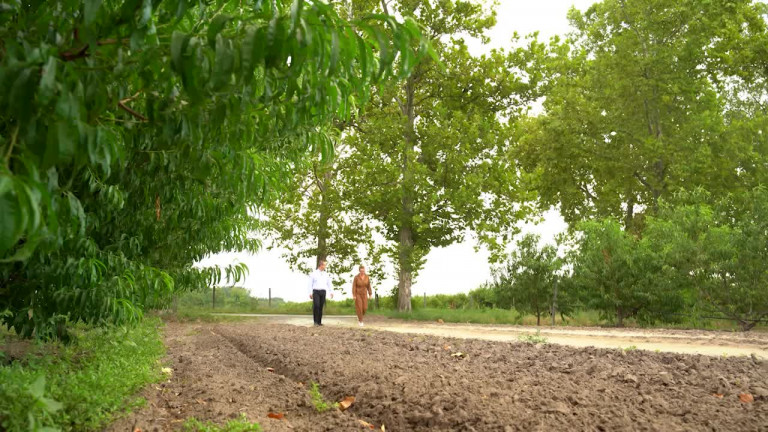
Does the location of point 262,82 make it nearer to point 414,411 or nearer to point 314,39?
point 314,39

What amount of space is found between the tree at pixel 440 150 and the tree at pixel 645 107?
2.27m

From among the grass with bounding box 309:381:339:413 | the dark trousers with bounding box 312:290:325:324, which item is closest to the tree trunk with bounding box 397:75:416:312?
the dark trousers with bounding box 312:290:325:324

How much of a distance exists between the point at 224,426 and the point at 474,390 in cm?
246

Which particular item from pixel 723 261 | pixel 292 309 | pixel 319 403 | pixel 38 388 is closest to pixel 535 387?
pixel 319 403

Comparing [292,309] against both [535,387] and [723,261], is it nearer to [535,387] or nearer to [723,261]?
[723,261]

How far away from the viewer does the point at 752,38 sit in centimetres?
2500

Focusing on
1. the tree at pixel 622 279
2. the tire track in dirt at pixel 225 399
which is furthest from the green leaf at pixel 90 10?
the tree at pixel 622 279

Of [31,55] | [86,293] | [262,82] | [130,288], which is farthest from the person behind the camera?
[130,288]

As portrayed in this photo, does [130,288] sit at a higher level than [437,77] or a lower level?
lower

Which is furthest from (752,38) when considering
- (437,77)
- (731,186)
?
(437,77)

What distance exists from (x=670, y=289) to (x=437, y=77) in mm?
12419

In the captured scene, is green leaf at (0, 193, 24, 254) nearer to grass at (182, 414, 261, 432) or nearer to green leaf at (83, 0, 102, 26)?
green leaf at (83, 0, 102, 26)

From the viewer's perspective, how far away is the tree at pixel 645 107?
25453mm

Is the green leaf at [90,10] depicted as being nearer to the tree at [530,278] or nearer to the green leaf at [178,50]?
the green leaf at [178,50]
